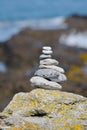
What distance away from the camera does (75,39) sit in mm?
81312

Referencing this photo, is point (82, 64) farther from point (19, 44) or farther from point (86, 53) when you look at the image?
point (19, 44)

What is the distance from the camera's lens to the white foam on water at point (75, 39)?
252ft

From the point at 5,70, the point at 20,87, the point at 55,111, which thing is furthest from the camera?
the point at 5,70

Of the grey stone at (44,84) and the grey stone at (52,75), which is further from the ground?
the grey stone at (52,75)

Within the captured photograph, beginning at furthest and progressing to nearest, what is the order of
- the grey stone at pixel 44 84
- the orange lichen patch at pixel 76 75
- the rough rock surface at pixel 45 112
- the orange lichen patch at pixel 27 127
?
1. the orange lichen patch at pixel 76 75
2. the grey stone at pixel 44 84
3. the rough rock surface at pixel 45 112
4. the orange lichen patch at pixel 27 127

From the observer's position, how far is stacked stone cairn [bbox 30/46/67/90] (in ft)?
60.5

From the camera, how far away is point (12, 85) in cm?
5341

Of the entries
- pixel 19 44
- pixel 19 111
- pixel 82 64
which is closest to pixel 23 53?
pixel 19 44

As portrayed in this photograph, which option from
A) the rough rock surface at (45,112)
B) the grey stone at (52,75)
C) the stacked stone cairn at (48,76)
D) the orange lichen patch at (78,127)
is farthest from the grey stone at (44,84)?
the orange lichen patch at (78,127)

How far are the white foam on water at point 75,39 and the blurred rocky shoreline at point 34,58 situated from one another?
65 cm

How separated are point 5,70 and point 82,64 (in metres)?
7.67

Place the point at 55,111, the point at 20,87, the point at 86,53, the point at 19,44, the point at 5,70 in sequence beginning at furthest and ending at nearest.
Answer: the point at 19,44, the point at 86,53, the point at 5,70, the point at 20,87, the point at 55,111

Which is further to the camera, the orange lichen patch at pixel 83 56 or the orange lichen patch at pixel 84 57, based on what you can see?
the orange lichen patch at pixel 83 56

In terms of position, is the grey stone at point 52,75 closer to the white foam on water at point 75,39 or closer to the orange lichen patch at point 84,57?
the orange lichen patch at point 84,57
